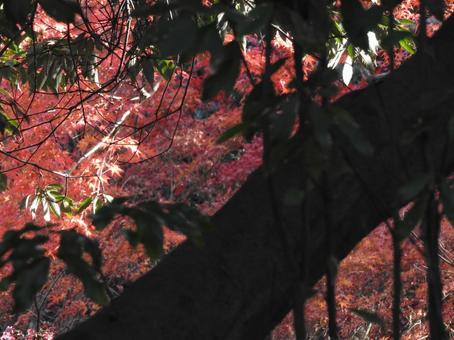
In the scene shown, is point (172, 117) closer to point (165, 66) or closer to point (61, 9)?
point (165, 66)

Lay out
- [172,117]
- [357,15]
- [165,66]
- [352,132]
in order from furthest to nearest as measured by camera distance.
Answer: [172,117], [165,66], [357,15], [352,132]

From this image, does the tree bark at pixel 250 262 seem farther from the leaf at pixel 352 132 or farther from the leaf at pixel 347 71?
the leaf at pixel 347 71

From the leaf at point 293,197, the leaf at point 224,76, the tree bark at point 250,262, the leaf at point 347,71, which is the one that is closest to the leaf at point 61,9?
the tree bark at point 250,262

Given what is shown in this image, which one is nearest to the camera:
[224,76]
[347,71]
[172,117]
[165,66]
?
[224,76]

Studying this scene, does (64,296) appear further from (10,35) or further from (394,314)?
(394,314)

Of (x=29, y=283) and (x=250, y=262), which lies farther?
(x=250, y=262)

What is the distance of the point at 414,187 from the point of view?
0.87 metres

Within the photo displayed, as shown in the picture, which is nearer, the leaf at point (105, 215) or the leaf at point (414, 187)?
the leaf at point (414, 187)

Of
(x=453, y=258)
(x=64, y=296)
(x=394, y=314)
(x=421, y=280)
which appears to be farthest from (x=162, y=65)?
(x=64, y=296)

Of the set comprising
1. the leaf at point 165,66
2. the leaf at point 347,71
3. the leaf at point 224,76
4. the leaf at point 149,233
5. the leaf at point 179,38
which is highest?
the leaf at point 165,66

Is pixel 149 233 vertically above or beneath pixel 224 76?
beneath

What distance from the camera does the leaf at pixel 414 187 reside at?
33.9 inches

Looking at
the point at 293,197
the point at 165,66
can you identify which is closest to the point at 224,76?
the point at 293,197

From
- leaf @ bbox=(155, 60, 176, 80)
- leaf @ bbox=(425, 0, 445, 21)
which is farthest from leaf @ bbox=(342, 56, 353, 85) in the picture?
leaf @ bbox=(425, 0, 445, 21)
